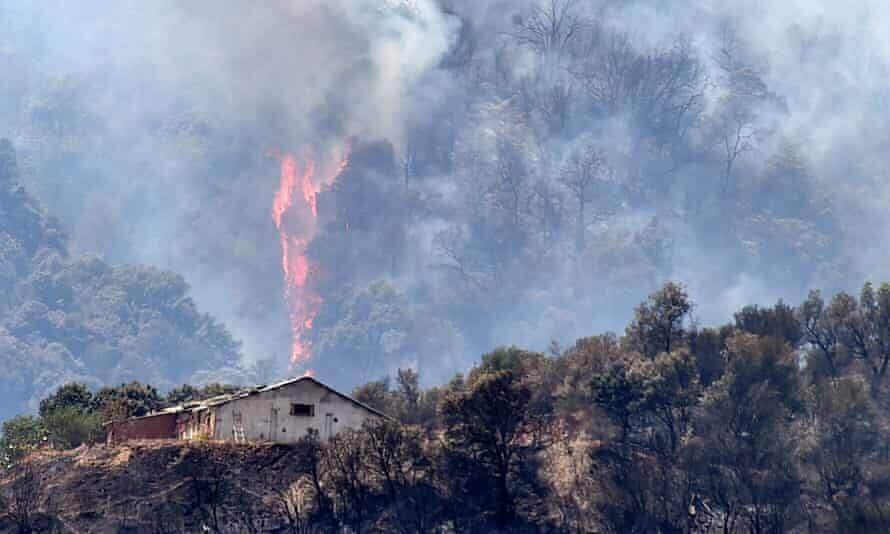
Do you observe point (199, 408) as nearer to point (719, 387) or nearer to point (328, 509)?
point (328, 509)

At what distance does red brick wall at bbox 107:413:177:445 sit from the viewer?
96812 millimetres

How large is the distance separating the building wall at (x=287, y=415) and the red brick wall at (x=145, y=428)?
9093 mm

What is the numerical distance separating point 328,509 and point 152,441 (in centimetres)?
1597

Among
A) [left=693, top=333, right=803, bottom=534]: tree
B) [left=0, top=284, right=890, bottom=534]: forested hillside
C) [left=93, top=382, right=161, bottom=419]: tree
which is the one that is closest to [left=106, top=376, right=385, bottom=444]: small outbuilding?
[left=0, top=284, right=890, bottom=534]: forested hillside

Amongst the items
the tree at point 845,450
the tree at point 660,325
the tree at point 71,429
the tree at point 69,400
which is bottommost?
the tree at point 845,450

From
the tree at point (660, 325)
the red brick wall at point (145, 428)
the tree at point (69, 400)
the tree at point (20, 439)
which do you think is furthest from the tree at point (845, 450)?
the tree at point (69, 400)

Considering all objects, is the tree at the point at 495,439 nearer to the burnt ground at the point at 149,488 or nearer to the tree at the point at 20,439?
the burnt ground at the point at 149,488

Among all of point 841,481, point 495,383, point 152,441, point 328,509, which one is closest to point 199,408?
point 152,441

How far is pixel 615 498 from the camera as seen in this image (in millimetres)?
84688

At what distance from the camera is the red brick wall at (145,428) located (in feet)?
318

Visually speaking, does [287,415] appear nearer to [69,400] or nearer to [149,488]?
[149,488]

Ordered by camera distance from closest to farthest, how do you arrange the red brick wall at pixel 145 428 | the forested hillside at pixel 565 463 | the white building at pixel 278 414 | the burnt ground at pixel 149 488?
1. the burnt ground at pixel 149 488
2. the forested hillside at pixel 565 463
3. the white building at pixel 278 414
4. the red brick wall at pixel 145 428

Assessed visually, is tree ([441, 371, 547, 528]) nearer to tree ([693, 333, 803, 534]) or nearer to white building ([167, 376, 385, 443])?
white building ([167, 376, 385, 443])

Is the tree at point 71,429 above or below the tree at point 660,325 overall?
below
